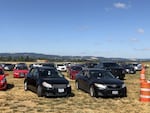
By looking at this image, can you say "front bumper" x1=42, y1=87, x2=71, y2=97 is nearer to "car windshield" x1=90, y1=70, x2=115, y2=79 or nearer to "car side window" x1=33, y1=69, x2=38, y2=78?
"car side window" x1=33, y1=69, x2=38, y2=78

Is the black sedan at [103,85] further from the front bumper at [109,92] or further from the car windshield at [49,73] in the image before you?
the car windshield at [49,73]

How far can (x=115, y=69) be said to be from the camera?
32844 millimetres

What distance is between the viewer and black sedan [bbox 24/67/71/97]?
57.3 ft

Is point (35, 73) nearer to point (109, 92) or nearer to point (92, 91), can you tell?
point (92, 91)

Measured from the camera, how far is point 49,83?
57.6 feet

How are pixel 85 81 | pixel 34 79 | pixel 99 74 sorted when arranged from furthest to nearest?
1. pixel 85 81
2. pixel 99 74
3. pixel 34 79

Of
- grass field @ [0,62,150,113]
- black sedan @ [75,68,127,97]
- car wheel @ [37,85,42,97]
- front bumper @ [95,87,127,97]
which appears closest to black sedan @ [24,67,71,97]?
car wheel @ [37,85,42,97]

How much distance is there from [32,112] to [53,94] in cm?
418

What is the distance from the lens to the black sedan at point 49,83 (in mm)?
17453

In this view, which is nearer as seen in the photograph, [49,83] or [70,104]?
[70,104]

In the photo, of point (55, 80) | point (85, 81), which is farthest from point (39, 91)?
point (85, 81)

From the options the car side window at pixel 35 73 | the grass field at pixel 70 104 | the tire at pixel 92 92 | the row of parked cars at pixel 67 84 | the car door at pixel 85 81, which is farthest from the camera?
the car door at pixel 85 81

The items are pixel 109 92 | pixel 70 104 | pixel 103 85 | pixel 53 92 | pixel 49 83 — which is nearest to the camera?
pixel 70 104

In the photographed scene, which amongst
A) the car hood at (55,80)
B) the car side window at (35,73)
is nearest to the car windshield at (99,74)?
the car hood at (55,80)
